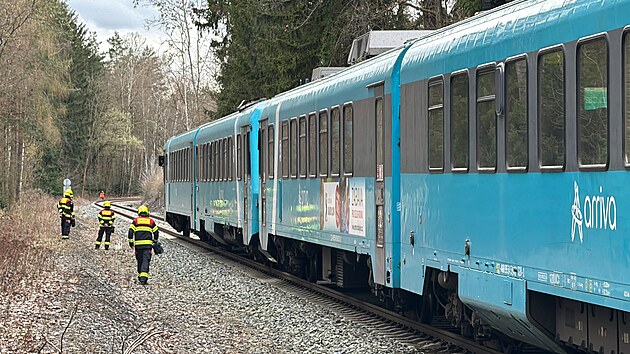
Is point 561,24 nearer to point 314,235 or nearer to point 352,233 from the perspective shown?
point 352,233

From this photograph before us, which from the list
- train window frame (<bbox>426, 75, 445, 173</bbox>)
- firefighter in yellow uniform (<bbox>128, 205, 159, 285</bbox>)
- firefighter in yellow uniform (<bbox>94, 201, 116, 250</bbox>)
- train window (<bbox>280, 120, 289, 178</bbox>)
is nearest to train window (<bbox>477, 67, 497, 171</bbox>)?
train window frame (<bbox>426, 75, 445, 173</bbox>)

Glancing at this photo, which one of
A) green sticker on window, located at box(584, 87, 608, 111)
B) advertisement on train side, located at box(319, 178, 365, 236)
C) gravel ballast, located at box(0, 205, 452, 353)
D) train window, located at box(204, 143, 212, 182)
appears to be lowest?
gravel ballast, located at box(0, 205, 452, 353)

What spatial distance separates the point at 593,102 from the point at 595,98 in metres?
0.04

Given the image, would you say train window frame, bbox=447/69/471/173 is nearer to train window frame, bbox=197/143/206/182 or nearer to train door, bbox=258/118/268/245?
train door, bbox=258/118/268/245

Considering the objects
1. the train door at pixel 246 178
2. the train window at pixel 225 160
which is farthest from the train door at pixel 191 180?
the train door at pixel 246 178

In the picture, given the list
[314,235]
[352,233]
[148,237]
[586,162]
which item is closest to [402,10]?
[148,237]

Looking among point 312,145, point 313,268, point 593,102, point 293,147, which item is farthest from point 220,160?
point 593,102

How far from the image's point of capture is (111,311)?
1570 cm

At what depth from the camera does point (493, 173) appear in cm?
943

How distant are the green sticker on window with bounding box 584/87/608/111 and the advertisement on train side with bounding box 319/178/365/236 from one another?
6166 millimetres

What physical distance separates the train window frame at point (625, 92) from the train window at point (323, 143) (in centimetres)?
864

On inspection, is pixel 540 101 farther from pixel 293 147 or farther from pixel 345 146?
pixel 293 147

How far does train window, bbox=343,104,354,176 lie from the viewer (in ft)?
47.3

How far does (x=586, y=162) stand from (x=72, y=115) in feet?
253
